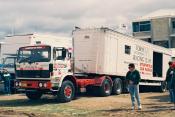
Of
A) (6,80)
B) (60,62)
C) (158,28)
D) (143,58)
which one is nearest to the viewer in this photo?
(60,62)

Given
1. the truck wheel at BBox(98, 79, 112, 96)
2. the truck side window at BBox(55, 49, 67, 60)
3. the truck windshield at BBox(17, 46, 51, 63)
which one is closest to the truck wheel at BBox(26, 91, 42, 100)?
the truck windshield at BBox(17, 46, 51, 63)

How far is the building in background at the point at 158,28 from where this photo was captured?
57.3 m

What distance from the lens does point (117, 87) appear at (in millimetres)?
22688

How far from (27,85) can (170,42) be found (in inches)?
1658

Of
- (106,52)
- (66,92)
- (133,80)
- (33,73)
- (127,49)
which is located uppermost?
(127,49)

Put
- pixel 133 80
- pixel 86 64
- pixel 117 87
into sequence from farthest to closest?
1. pixel 117 87
2. pixel 86 64
3. pixel 133 80

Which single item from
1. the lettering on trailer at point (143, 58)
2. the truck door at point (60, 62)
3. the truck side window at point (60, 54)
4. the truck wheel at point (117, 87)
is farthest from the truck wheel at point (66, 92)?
the lettering on trailer at point (143, 58)

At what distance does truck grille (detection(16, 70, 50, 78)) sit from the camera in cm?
1748

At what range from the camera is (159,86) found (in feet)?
91.6

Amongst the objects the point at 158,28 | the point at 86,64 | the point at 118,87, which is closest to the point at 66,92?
the point at 86,64

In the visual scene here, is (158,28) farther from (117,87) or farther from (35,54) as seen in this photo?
(35,54)

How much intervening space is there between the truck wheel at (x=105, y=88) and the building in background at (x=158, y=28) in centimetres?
3675

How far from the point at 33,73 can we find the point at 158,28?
A: 1713 inches

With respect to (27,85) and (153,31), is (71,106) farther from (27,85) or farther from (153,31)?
(153,31)
